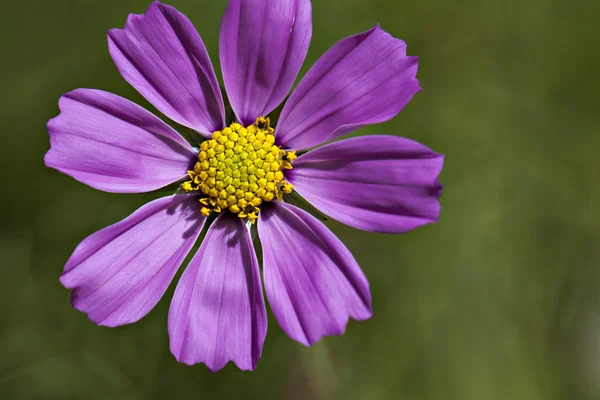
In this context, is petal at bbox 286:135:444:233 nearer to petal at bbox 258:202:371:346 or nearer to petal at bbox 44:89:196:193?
petal at bbox 258:202:371:346

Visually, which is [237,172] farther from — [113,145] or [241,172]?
[113,145]

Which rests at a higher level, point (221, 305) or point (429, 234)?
point (429, 234)

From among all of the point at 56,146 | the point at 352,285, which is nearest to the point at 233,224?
the point at 352,285

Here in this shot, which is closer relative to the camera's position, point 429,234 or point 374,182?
point 374,182

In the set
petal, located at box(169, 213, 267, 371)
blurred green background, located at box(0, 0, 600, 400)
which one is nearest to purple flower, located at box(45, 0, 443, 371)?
petal, located at box(169, 213, 267, 371)

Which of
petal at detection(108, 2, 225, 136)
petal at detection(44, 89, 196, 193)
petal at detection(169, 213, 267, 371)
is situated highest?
petal at detection(108, 2, 225, 136)

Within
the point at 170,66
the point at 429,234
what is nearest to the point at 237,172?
the point at 170,66
